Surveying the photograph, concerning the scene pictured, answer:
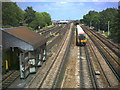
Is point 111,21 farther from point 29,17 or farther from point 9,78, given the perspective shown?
point 9,78

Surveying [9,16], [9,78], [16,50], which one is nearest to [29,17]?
[9,16]

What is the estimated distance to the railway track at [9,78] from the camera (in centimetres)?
1368

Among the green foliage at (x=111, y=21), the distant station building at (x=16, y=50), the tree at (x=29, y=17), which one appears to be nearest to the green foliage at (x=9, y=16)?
the green foliage at (x=111, y=21)

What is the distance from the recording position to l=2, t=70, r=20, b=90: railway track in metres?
13.7

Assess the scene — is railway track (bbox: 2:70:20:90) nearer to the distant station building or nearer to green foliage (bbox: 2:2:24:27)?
the distant station building

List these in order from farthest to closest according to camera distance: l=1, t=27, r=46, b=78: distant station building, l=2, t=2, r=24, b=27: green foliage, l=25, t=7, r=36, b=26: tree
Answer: l=25, t=7, r=36, b=26: tree → l=2, t=2, r=24, b=27: green foliage → l=1, t=27, r=46, b=78: distant station building

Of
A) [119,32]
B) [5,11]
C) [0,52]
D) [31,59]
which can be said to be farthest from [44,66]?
[5,11]

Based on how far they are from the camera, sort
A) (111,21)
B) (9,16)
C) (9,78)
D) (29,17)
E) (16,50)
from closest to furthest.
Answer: (9,78) → (16,50) → (9,16) → (111,21) → (29,17)

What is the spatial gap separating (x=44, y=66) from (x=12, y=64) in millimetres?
3876

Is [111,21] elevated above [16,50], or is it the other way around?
[111,21]

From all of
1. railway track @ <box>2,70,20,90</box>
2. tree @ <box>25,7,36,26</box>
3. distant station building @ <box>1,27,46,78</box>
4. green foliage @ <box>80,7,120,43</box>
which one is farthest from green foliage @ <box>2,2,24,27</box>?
railway track @ <box>2,70,20,90</box>

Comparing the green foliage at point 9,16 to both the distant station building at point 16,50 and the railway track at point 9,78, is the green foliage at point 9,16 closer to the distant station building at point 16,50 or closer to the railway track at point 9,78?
the distant station building at point 16,50

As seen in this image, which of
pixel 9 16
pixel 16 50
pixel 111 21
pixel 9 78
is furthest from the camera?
pixel 111 21

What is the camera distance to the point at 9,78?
49.7ft
